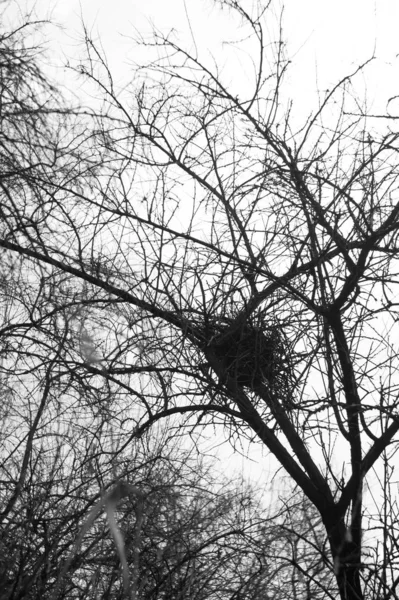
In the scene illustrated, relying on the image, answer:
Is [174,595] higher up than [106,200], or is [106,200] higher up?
[106,200]

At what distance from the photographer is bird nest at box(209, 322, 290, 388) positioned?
10.8 feet

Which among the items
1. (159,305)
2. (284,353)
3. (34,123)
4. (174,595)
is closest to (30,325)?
(159,305)

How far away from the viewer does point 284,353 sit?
3352mm

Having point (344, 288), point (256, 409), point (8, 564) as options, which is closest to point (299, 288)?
point (344, 288)

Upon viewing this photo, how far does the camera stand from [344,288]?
3.35 metres

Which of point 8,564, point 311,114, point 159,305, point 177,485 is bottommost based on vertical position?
→ point 8,564

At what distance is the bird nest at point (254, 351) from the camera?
10.8ft

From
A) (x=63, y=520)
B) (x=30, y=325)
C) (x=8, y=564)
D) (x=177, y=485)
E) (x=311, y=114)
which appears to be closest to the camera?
(x=8, y=564)

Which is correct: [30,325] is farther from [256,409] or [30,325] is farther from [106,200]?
[256,409]

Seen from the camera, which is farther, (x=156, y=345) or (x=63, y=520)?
(x=156, y=345)

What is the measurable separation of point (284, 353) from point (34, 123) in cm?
137

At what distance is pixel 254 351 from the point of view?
3295mm

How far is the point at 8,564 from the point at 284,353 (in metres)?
1.35

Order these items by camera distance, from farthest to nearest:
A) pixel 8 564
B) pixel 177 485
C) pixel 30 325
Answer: pixel 30 325 → pixel 177 485 → pixel 8 564
